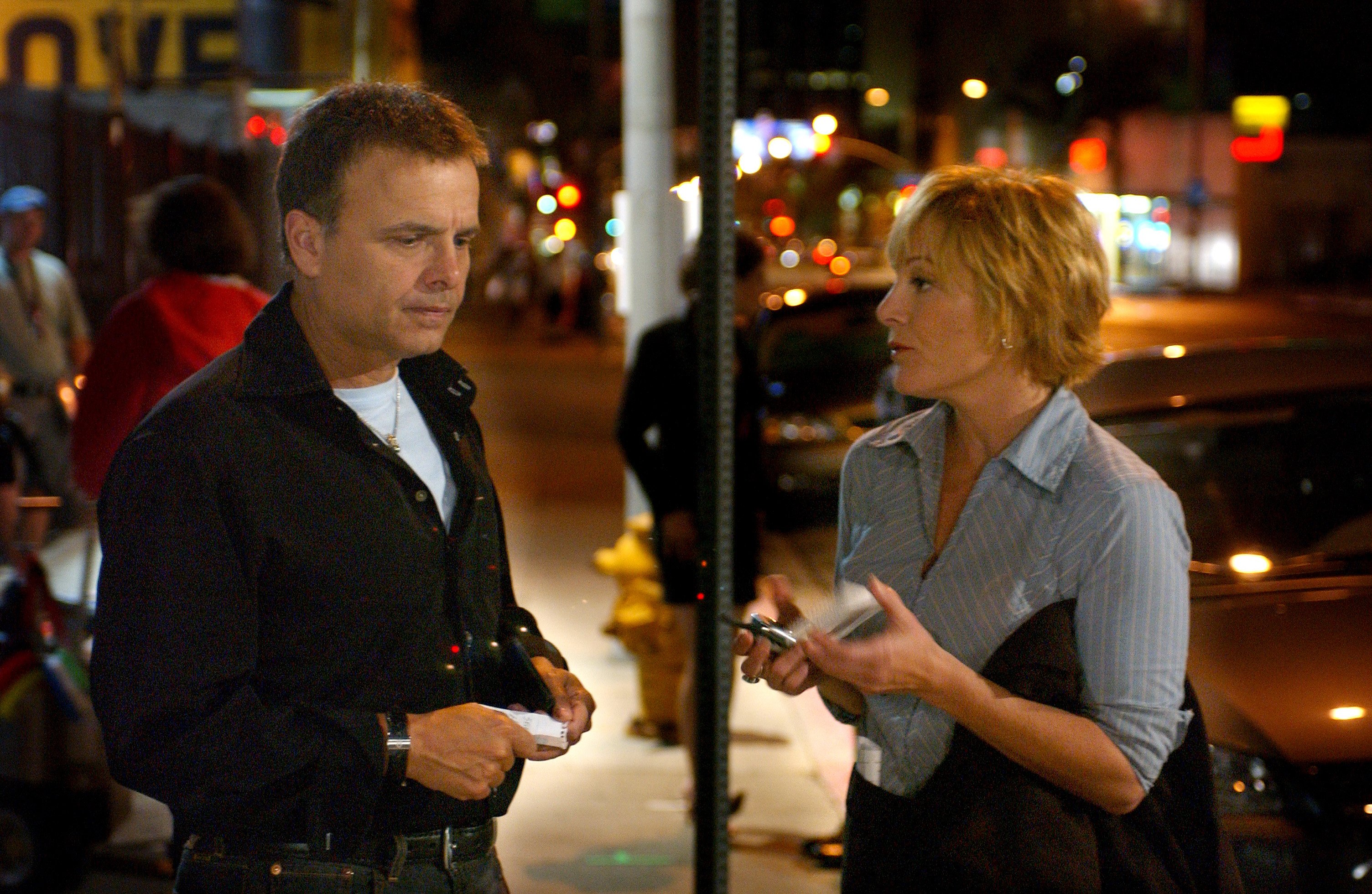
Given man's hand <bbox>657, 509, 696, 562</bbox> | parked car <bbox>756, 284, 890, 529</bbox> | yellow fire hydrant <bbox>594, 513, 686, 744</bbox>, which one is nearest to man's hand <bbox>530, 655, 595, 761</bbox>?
man's hand <bbox>657, 509, 696, 562</bbox>

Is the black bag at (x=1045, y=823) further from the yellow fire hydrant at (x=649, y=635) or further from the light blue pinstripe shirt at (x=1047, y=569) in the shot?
the yellow fire hydrant at (x=649, y=635)

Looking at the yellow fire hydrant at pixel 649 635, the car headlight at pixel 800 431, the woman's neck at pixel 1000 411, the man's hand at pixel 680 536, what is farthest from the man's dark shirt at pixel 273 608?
the car headlight at pixel 800 431

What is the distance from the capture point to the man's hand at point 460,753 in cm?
173

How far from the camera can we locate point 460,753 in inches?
68.3

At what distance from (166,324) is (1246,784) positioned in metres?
2.92

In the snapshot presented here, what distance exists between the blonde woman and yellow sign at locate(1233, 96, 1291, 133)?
54.6m

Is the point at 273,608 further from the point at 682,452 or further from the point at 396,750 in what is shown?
the point at 682,452

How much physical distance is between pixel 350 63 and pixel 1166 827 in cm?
1093

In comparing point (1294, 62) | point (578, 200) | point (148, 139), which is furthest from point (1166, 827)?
point (1294, 62)

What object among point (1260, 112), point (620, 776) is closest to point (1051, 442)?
point (620, 776)

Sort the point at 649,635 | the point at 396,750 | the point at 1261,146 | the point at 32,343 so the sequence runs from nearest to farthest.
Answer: the point at 396,750
the point at 649,635
the point at 32,343
the point at 1261,146

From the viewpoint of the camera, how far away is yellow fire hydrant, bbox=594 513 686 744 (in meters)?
5.95

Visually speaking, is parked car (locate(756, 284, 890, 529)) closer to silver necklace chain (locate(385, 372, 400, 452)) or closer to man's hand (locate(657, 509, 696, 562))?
man's hand (locate(657, 509, 696, 562))

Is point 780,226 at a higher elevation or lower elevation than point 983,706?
higher
